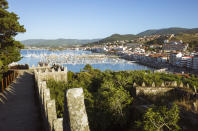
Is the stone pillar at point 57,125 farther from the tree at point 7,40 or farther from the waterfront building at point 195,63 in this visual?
the waterfront building at point 195,63

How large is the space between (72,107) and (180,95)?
1093cm

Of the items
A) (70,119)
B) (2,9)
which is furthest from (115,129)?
(2,9)

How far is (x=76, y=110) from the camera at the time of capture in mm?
1638

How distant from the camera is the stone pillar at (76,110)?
1629mm

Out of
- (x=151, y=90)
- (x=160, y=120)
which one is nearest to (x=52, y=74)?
(x=151, y=90)

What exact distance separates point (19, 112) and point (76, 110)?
326 inches

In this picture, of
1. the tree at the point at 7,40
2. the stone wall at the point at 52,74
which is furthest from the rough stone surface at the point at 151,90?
the stone wall at the point at 52,74

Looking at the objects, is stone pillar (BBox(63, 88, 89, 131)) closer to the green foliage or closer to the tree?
the green foliage

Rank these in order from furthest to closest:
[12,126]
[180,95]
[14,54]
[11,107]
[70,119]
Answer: [14,54] → [180,95] → [11,107] → [12,126] → [70,119]

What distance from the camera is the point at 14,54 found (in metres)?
13.4

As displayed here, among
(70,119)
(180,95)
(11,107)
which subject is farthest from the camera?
(180,95)

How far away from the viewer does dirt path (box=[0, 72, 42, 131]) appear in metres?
6.97

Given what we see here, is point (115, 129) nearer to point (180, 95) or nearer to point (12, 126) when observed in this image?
point (180, 95)

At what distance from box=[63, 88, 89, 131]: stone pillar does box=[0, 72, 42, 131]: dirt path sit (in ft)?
19.2
